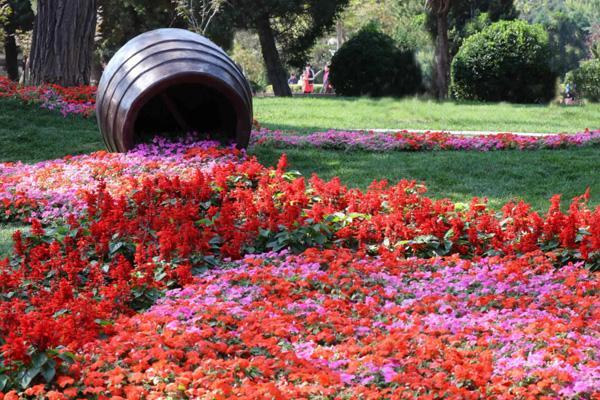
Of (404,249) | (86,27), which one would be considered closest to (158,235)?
(404,249)

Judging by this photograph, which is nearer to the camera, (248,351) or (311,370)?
(311,370)

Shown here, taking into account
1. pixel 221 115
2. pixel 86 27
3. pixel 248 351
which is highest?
pixel 86 27

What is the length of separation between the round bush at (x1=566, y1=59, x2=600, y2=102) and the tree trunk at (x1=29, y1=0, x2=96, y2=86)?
1217 centimetres

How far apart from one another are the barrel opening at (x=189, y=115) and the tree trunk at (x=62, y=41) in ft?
14.6

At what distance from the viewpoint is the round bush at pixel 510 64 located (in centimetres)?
1941

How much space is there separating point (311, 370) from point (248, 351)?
1.27 ft

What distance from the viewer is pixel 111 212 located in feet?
19.1

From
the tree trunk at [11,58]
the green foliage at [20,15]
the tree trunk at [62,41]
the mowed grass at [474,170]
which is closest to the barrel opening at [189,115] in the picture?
the mowed grass at [474,170]

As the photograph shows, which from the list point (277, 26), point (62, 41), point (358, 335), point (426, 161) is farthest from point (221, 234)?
point (277, 26)

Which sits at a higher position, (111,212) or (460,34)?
(460,34)

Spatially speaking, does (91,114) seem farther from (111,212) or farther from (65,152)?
(111,212)

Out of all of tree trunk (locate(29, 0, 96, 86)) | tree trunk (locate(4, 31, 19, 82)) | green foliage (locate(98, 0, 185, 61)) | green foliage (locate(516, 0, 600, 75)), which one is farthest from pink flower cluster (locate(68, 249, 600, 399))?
tree trunk (locate(4, 31, 19, 82))

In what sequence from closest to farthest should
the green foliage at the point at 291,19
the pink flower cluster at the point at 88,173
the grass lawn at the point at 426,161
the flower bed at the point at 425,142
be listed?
1. the pink flower cluster at the point at 88,173
2. the grass lawn at the point at 426,161
3. the flower bed at the point at 425,142
4. the green foliage at the point at 291,19

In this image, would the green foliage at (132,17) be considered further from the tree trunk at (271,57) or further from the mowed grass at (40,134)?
the mowed grass at (40,134)
